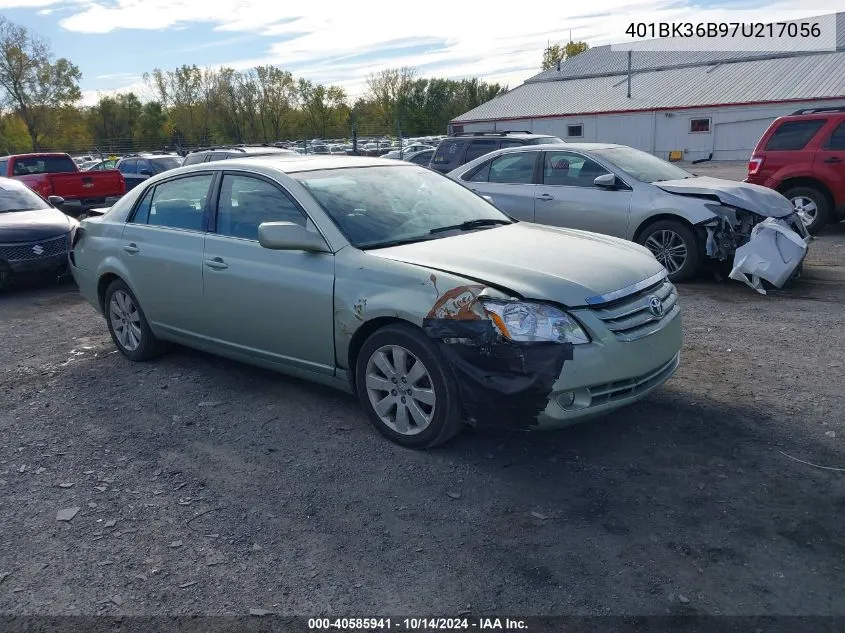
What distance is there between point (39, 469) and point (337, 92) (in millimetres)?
73021

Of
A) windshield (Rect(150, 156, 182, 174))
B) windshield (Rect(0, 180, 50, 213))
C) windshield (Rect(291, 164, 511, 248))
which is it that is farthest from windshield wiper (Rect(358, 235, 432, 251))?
windshield (Rect(150, 156, 182, 174))

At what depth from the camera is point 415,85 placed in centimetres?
7350

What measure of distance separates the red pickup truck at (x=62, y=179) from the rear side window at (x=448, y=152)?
725 cm

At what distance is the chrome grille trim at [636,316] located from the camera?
3.92 m

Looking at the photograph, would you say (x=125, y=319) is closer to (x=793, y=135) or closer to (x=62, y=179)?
(x=793, y=135)

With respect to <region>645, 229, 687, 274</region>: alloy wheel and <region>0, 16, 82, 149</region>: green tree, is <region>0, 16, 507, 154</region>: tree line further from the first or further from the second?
<region>645, 229, 687, 274</region>: alloy wheel

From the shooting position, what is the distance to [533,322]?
3.76m

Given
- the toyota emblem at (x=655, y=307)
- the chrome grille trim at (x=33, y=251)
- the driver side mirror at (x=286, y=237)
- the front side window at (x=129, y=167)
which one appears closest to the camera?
the toyota emblem at (x=655, y=307)

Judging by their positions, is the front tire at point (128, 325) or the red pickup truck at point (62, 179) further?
the red pickup truck at point (62, 179)

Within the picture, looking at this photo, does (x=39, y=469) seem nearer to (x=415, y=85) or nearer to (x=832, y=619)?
(x=832, y=619)

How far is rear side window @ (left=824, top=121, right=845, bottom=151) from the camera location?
10898mm

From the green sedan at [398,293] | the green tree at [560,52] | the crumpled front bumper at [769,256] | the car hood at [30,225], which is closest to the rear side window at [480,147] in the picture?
the crumpled front bumper at [769,256]

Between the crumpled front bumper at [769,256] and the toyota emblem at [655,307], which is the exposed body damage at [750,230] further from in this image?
the toyota emblem at [655,307]

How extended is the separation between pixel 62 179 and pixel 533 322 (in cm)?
1444
